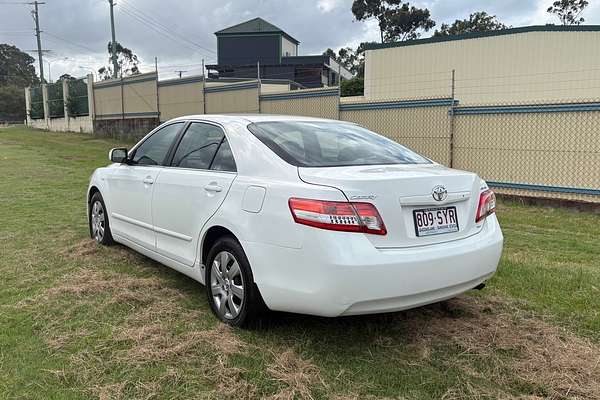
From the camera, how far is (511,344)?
3.57m

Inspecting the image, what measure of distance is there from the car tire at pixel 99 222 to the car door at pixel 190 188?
5.04 feet

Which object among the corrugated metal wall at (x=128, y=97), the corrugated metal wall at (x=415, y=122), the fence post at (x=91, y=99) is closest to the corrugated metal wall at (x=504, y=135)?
the corrugated metal wall at (x=415, y=122)

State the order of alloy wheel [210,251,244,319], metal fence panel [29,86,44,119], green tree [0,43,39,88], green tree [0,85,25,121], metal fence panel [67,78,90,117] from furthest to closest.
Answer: green tree [0,43,39,88]
green tree [0,85,25,121]
metal fence panel [29,86,44,119]
metal fence panel [67,78,90,117]
alloy wheel [210,251,244,319]

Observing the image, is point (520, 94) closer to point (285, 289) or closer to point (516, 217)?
point (516, 217)

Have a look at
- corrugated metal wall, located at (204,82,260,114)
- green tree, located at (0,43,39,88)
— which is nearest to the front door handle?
corrugated metal wall, located at (204,82,260,114)

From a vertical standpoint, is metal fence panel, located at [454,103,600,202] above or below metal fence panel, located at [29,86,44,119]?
below

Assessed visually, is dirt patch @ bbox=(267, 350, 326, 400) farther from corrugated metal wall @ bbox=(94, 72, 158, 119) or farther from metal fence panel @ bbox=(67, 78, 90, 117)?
metal fence panel @ bbox=(67, 78, 90, 117)

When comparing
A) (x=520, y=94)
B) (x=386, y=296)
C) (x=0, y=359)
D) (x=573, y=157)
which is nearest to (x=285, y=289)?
(x=386, y=296)

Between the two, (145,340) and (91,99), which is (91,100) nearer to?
(91,99)

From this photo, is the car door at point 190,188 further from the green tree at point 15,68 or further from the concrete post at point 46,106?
the green tree at point 15,68

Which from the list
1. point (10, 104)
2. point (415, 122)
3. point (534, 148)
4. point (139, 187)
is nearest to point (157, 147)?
point (139, 187)

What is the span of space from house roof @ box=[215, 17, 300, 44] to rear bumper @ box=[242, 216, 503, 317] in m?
54.6

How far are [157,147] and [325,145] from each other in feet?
6.05

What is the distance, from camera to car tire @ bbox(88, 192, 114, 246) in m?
5.96
